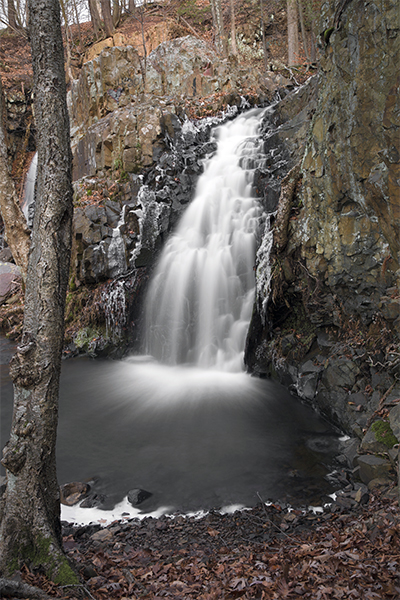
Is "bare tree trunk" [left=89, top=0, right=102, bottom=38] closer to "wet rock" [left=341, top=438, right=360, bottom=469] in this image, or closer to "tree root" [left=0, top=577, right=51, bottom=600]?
"wet rock" [left=341, top=438, right=360, bottom=469]

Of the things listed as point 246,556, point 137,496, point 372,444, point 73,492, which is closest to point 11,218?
point 73,492

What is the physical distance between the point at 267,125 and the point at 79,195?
673 centimetres

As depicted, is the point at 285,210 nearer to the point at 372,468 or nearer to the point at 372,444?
the point at 372,444

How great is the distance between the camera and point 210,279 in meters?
10.0

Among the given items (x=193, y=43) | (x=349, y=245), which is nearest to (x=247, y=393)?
(x=349, y=245)

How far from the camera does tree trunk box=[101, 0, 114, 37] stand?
21.4 meters

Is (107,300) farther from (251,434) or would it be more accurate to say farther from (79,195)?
(251,434)

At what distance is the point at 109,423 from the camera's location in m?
7.11

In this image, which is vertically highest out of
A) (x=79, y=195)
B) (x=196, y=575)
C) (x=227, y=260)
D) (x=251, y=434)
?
(x=79, y=195)

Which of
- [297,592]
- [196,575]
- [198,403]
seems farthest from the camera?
[198,403]

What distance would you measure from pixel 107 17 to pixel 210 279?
65.2ft

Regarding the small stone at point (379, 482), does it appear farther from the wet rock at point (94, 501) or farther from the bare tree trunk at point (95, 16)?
the bare tree trunk at point (95, 16)

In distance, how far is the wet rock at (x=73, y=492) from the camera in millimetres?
4898

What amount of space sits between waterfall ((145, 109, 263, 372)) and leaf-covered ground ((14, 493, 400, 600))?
4.90 m
